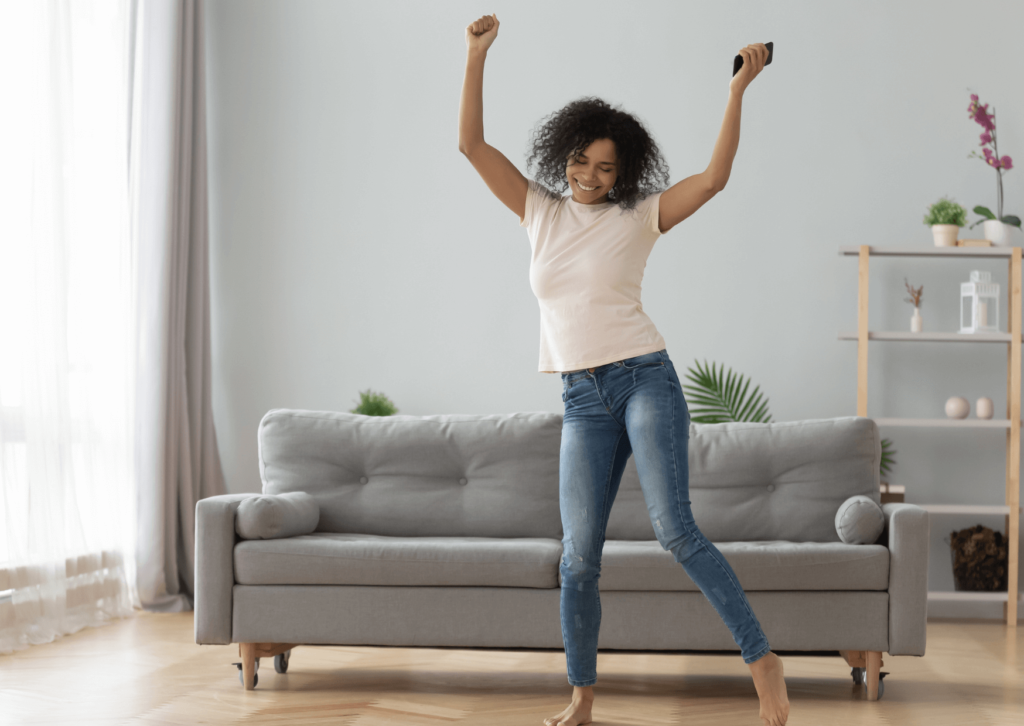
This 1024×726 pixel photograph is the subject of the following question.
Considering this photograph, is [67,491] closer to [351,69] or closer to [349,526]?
[349,526]

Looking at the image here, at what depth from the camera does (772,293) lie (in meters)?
4.07

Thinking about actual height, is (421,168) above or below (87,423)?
above

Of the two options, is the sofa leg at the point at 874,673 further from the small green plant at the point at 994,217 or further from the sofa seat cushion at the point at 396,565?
the small green plant at the point at 994,217

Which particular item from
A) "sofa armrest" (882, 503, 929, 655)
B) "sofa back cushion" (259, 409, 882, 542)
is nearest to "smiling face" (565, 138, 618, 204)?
"sofa back cushion" (259, 409, 882, 542)

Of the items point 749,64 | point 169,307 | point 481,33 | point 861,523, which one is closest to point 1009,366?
point 861,523

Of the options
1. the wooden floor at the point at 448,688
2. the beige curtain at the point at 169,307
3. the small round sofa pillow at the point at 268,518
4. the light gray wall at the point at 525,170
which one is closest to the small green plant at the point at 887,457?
the light gray wall at the point at 525,170

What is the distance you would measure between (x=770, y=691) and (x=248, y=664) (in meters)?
1.33

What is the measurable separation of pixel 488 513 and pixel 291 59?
2.54 meters

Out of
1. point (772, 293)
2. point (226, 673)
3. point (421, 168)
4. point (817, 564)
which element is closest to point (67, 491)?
point (226, 673)

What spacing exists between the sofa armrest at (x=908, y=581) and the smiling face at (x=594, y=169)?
46.2 inches

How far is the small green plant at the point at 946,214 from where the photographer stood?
3729 millimetres

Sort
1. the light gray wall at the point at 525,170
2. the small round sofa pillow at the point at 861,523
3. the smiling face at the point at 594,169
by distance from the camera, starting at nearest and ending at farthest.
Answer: the smiling face at the point at 594,169 → the small round sofa pillow at the point at 861,523 → the light gray wall at the point at 525,170

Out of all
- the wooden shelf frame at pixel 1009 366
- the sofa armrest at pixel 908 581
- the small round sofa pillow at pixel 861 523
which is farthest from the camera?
the wooden shelf frame at pixel 1009 366

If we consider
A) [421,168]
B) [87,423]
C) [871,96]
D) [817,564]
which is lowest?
[817,564]
